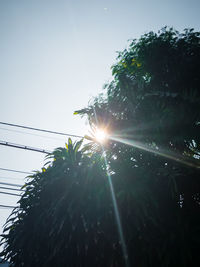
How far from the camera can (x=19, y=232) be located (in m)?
4.20

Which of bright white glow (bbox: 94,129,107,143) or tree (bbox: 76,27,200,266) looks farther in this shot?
bright white glow (bbox: 94,129,107,143)

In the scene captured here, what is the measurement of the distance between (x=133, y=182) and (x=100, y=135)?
1.79 metres

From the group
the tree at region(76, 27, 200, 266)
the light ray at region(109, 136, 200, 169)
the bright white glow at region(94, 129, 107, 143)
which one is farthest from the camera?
the bright white glow at region(94, 129, 107, 143)

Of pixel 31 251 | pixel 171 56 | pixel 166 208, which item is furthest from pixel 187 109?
pixel 31 251

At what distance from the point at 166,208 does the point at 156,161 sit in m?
1.28

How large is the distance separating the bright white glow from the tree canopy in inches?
7.2

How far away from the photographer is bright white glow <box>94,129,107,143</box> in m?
4.82

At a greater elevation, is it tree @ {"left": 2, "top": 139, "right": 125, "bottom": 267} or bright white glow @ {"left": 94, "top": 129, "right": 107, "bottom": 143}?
bright white glow @ {"left": 94, "top": 129, "right": 107, "bottom": 143}

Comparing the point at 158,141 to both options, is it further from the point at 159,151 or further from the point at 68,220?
the point at 68,220

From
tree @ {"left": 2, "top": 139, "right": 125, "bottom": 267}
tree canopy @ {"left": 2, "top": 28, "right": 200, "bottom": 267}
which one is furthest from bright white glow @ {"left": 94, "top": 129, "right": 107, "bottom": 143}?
tree @ {"left": 2, "top": 139, "right": 125, "bottom": 267}

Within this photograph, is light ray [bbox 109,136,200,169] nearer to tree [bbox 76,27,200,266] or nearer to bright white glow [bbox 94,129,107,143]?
tree [bbox 76,27,200,266]

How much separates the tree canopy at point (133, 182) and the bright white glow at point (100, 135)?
0.60 ft

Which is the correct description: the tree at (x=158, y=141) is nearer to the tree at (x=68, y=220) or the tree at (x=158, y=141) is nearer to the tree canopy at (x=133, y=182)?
the tree canopy at (x=133, y=182)

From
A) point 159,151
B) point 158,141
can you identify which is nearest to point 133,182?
point 159,151
